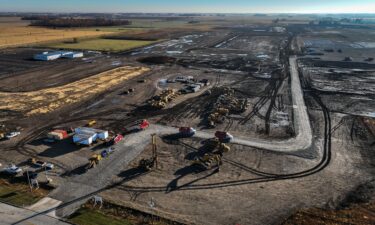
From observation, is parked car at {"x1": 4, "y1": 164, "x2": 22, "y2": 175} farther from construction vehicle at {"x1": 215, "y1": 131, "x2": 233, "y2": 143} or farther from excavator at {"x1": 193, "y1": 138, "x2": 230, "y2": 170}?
construction vehicle at {"x1": 215, "y1": 131, "x2": 233, "y2": 143}

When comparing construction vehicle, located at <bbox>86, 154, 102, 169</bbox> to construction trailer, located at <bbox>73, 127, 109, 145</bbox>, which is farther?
construction trailer, located at <bbox>73, 127, 109, 145</bbox>

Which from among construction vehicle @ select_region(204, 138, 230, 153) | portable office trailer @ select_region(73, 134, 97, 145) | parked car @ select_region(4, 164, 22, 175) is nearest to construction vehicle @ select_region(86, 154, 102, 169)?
portable office trailer @ select_region(73, 134, 97, 145)

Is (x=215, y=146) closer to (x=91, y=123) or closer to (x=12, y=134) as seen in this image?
(x=91, y=123)

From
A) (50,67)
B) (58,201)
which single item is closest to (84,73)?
(50,67)

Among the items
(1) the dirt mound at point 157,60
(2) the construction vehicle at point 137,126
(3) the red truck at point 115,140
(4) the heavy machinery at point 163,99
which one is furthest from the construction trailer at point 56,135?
(1) the dirt mound at point 157,60

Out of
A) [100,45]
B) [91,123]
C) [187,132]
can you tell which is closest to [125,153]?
[187,132]

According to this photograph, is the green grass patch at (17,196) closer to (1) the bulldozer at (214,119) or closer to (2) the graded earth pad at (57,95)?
(2) the graded earth pad at (57,95)
